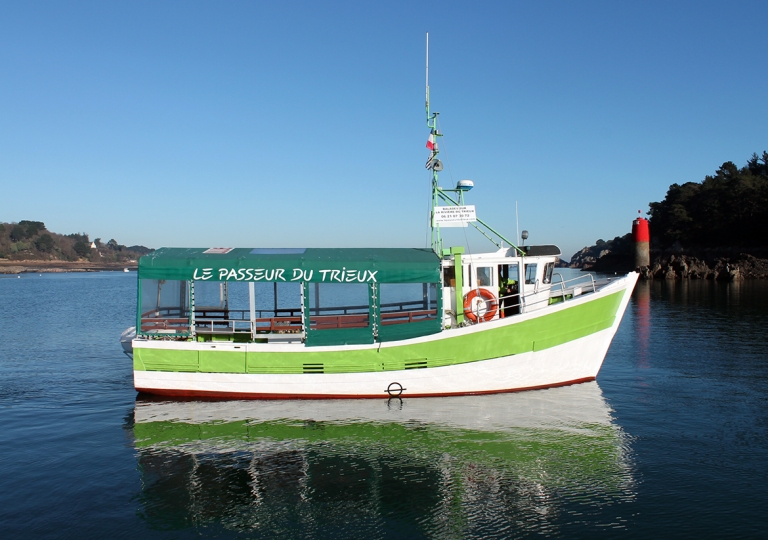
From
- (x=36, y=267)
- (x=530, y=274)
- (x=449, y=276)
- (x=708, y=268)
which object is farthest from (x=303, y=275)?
(x=36, y=267)

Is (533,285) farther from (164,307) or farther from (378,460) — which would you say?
(164,307)

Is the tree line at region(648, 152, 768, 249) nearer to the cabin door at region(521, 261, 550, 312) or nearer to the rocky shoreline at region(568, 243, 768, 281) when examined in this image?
the rocky shoreline at region(568, 243, 768, 281)

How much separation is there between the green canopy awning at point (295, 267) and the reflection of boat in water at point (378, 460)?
10.8 feet

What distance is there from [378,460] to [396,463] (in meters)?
0.38

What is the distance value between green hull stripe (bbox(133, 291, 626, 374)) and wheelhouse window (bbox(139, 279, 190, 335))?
0.71 m

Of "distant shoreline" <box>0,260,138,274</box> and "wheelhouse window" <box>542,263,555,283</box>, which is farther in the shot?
"distant shoreline" <box>0,260,138,274</box>

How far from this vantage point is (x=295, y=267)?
50.0ft

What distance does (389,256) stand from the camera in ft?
52.0

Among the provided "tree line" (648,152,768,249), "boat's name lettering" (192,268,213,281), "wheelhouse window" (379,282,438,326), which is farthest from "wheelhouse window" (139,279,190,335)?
"tree line" (648,152,768,249)

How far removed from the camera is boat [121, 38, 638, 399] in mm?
14992

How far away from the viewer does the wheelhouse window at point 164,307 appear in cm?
1569

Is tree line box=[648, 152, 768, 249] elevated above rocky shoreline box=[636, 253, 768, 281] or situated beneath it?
elevated above

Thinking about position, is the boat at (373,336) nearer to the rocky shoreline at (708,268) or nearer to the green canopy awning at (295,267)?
the green canopy awning at (295,267)

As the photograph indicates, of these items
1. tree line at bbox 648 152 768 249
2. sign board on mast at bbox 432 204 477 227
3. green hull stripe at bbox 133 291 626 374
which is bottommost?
green hull stripe at bbox 133 291 626 374
